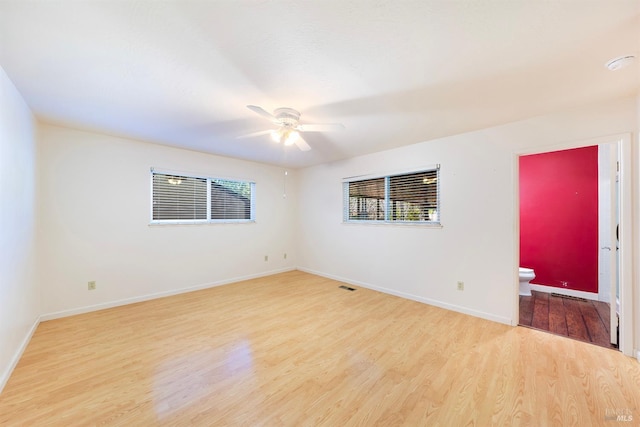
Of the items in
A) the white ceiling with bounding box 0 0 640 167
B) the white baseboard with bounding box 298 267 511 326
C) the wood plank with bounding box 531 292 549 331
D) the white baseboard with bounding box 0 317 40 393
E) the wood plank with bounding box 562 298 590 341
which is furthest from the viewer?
the white baseboard with bounding box 298 267 511 326

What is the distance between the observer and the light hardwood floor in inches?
62.7

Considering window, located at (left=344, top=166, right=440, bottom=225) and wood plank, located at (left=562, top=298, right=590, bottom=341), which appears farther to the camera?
window, located at (left=344, top=166, right=440, bottom=225)

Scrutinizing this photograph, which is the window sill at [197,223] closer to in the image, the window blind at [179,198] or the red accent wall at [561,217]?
the window blind at [179,198]

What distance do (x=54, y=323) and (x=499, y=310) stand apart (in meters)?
5.25

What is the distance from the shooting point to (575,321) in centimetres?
295

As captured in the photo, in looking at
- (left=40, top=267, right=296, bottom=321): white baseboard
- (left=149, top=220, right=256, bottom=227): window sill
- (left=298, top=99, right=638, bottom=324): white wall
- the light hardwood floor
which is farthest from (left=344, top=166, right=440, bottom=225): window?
(left=40, top=267, right=296, bottom=321): white baseboard

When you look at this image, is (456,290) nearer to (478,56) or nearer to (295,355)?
(295,355)

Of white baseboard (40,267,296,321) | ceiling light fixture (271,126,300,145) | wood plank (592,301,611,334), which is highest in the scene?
ceiling light fixture (271,126,300,145)

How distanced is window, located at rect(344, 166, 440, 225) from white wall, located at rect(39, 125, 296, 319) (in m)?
2.28

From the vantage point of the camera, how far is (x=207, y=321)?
2992 millimetres

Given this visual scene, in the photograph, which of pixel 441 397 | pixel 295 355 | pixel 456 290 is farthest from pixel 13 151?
pixel 456 290

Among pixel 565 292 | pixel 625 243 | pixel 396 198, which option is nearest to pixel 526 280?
pixel 565 292

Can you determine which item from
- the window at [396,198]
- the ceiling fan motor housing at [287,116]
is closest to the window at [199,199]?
the window at [396,198]

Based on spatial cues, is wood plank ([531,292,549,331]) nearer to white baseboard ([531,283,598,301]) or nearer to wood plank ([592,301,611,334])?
white baseboard ([531,283,598,301])
